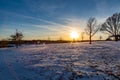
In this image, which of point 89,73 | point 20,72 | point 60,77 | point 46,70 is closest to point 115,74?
point 89,73

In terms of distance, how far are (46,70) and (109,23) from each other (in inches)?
2217

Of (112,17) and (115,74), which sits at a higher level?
(112,17)

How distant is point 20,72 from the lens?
11789mm

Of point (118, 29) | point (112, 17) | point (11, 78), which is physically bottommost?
point (11, 78)

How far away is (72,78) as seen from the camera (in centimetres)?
984

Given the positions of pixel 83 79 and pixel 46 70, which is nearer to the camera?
pixel 83 79

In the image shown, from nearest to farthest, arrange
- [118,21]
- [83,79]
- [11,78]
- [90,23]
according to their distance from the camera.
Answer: [83,79] < [11,78] < [90,23] < [118,21]

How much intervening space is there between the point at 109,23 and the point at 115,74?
5609 centimetres

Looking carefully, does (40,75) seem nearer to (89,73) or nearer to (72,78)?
(72,78)

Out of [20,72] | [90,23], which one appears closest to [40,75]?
[20,72]

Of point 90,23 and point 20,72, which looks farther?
point 90,23

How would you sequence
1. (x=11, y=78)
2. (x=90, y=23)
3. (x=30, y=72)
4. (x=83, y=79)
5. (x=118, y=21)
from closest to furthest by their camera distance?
(x=83, y=79) → (x=11, y=78) → (x=30, y=72) → (x=90, y=23) → (x=118, y=21)

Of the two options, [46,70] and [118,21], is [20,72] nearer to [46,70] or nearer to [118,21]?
[46,70]

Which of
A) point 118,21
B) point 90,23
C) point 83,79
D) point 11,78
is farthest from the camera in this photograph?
point 118,21
